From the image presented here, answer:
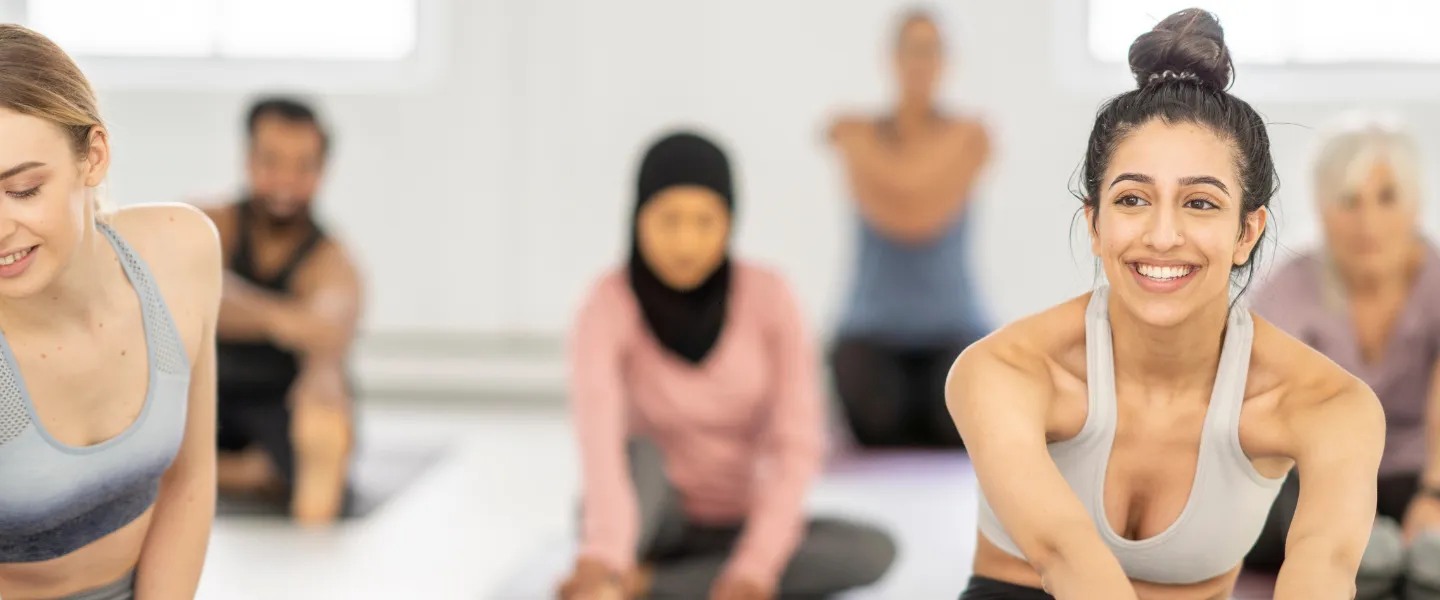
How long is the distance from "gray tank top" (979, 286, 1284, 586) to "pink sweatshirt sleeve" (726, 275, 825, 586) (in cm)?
107

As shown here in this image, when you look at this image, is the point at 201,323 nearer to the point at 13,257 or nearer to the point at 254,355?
the point at 13,257

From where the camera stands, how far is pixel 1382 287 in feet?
8.30

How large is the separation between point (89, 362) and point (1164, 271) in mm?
1070

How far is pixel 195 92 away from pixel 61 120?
3.92 m

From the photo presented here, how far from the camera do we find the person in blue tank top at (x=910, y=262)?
12.4 feet

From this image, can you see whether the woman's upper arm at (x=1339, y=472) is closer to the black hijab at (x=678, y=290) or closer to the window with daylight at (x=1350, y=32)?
the black hijab at (x=678, y=290)

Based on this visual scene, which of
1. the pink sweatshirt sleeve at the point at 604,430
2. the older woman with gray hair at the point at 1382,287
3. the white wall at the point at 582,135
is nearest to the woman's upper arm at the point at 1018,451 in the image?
the pink sweatshirt sleeve at the point at 604,430

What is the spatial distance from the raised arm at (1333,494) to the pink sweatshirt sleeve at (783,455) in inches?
48.8

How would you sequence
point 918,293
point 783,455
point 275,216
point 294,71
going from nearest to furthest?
point 783,455
point 275,216
point 918,293
point 294,71

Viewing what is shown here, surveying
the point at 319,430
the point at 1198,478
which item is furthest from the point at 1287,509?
the point at 319,430

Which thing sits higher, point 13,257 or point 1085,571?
point 13,257

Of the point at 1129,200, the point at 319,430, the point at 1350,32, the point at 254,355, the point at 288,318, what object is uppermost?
the point at 1350,32

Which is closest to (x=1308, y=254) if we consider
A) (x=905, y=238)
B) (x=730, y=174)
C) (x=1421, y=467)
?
(x=1421, y=467)

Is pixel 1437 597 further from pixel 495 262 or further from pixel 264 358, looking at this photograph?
pixel 495 262
